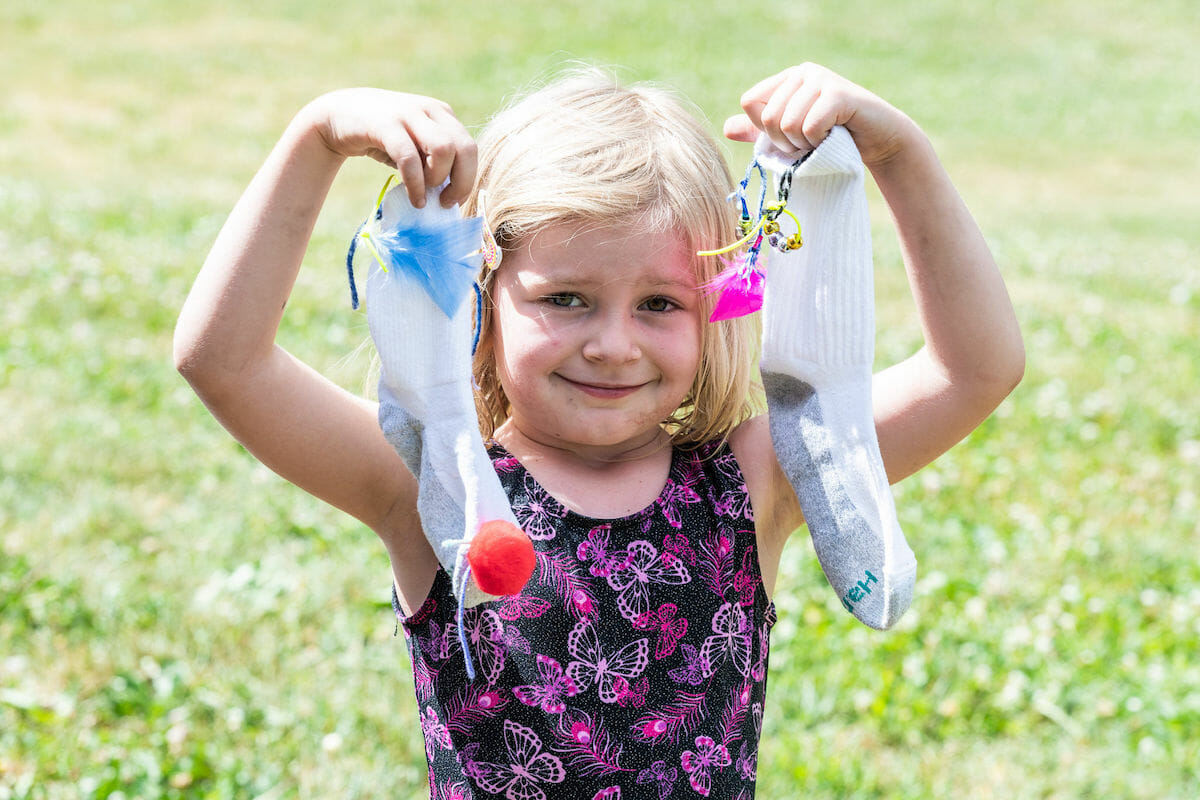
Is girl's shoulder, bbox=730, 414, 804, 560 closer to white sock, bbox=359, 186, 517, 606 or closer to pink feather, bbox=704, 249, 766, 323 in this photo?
pink feather, bbox=704, 249, 766, 323

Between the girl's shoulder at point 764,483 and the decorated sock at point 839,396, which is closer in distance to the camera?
the decorated sock at point 839,396

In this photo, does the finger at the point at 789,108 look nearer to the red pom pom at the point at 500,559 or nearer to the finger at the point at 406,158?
the finger at the point at 406,158

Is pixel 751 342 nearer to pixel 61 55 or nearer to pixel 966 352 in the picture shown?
pixel 966 352

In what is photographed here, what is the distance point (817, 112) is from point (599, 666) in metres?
0.84

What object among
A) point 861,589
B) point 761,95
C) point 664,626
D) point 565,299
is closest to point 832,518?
point 861,589

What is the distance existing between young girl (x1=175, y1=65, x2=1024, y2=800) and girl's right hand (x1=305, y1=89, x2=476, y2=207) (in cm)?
3

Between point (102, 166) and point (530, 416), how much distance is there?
467 inches

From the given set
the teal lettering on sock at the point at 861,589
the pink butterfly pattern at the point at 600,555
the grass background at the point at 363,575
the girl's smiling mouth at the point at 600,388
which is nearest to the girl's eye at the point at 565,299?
the girl's smiling mouth at the point at 600,388

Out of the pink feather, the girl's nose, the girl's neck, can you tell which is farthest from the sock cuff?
the girl's neck

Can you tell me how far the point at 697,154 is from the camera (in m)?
2.06

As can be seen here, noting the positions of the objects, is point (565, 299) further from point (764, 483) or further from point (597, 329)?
point (764, 483)

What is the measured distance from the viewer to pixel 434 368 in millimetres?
1838

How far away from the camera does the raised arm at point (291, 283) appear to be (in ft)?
5.54

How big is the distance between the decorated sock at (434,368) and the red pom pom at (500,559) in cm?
2
